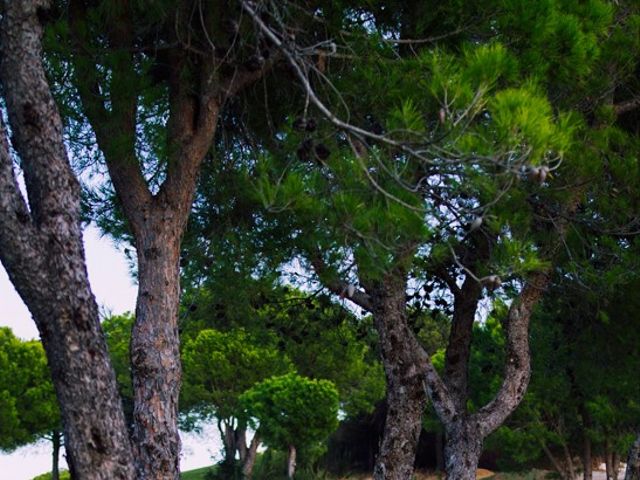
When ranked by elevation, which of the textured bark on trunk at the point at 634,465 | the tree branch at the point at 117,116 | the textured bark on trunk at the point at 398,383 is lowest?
the textured bark on trunk at the point at 634,465

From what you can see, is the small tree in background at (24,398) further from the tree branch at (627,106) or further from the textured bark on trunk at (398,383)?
the tree branch at (627,106)

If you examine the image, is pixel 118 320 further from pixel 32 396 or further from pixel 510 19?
pixel 510 19

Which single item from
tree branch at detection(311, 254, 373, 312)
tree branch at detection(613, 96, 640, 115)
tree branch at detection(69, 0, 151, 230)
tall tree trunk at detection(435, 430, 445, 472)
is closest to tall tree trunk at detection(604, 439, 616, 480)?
tall tree trunk at detection(435, 430, 445, 472)

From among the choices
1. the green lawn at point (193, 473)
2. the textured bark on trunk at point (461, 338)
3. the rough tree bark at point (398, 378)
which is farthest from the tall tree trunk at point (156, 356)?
the green lawn at point (193, 473)

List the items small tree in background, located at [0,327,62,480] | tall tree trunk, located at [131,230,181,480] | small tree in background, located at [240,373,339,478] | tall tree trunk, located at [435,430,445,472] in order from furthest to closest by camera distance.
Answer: tall tree trunk, located at [435,430,445,472] → small tree in background, located at [0,327,62,480] → small tree in background, located at [240,373,339,478] → tall tree trunk, located at [131,230,181,480]

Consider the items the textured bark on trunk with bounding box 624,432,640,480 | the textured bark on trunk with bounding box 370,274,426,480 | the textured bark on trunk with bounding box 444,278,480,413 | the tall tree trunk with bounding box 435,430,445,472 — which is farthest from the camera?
the tall tree trunk with bounding box 435,430,445,472

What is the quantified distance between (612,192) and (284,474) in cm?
2500

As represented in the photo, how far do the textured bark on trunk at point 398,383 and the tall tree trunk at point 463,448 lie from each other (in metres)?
0.75

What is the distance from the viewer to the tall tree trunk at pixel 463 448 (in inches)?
492

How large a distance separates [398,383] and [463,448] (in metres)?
1.33

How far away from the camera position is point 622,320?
1508 centimetres

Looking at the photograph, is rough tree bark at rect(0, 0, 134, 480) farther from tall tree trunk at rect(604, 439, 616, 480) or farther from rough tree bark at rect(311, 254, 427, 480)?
tall tree trunk at rect(604, 439, 616, 480)

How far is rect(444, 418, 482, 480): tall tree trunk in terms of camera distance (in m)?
12.5

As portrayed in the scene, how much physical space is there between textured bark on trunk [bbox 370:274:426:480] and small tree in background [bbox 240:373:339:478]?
61.9ft
